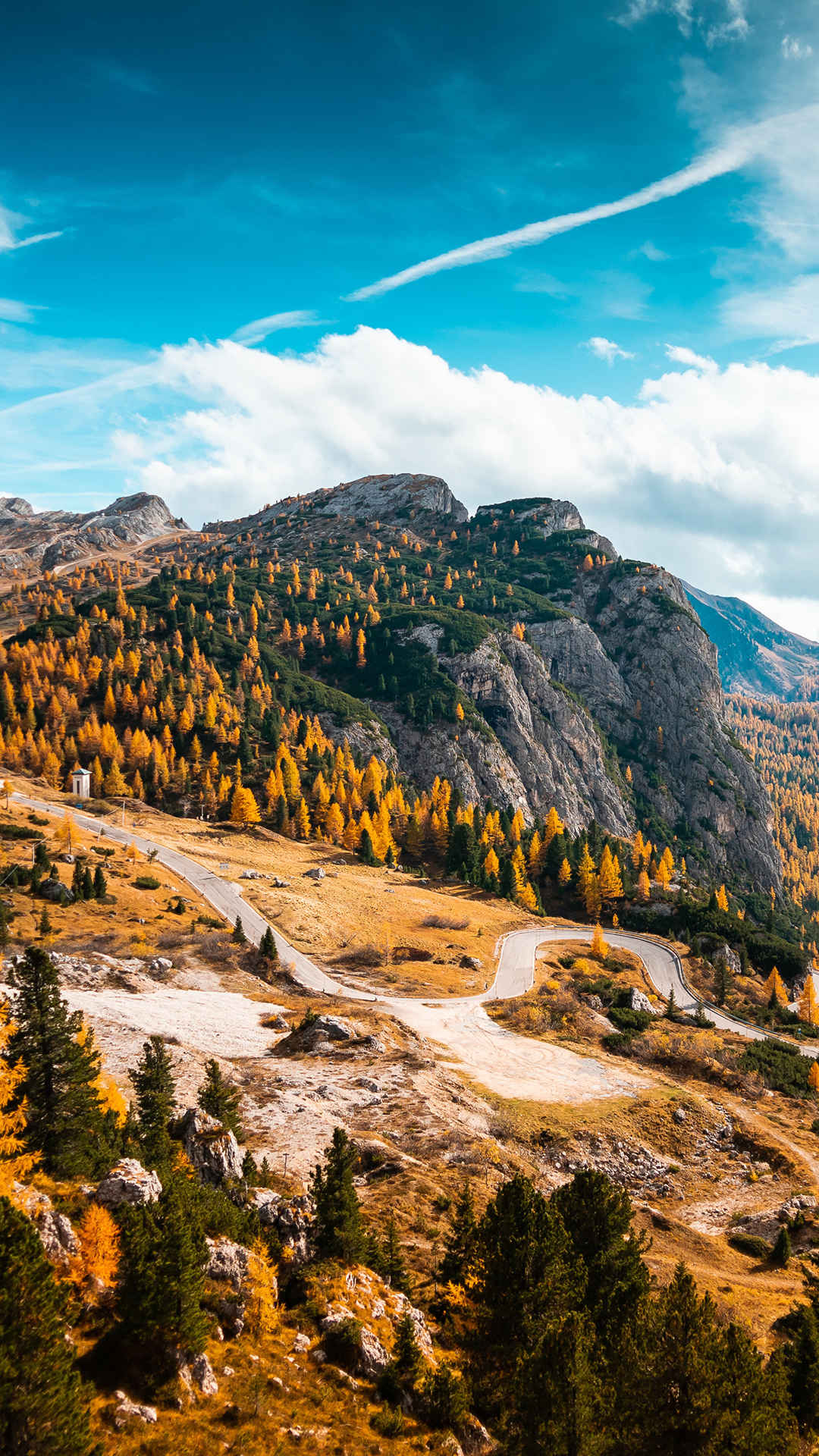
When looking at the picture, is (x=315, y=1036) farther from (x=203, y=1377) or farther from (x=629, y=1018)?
(x=629, y=1018)

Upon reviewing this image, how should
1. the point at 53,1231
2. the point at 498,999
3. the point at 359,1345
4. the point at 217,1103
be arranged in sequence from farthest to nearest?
the point at 498,999, the point at 217,1103, the point at 359,1345, the point at 53,1231

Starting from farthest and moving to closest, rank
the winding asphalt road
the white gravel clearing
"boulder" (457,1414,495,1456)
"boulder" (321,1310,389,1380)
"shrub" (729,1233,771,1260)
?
1. the winding asphalt road
2. the white gravel clearing
3. "shrub" (729,1233,771,1260)
4. "boulder" (321,1310,389,1380)
5. "boulder" (457,1414,495,1456)

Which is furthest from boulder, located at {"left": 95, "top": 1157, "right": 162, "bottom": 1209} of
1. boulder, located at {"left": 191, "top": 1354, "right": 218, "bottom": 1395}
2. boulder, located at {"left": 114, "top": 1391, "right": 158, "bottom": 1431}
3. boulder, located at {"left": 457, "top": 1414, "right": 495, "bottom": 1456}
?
boulder, located at {"left": 457, "top": 1414, "right": 495, "bottom": 1456}

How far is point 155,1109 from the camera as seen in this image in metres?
27.2

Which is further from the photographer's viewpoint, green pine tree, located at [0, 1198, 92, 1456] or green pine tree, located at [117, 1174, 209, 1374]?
green pine tree, located at [117, 1174, 209, 1374]

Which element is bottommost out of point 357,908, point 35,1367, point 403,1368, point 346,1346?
point 357,908

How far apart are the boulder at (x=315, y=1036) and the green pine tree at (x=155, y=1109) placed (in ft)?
59.6

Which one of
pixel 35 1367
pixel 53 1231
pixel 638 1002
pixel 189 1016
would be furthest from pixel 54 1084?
pixel 638 1002

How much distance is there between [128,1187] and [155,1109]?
6395 mm

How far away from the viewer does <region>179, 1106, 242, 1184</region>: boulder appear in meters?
27.6

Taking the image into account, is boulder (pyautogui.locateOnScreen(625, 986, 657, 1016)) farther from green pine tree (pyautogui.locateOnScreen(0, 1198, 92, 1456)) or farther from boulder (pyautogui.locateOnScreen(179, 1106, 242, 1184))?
green pine tree (pyautogui.locateOnScreen(0, 1198, 92, 1456))

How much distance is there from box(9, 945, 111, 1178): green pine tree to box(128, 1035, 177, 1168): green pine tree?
59.4 inches

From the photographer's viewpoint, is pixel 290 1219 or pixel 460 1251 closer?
pixel 290 1219

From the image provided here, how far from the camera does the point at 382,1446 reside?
17266mm
